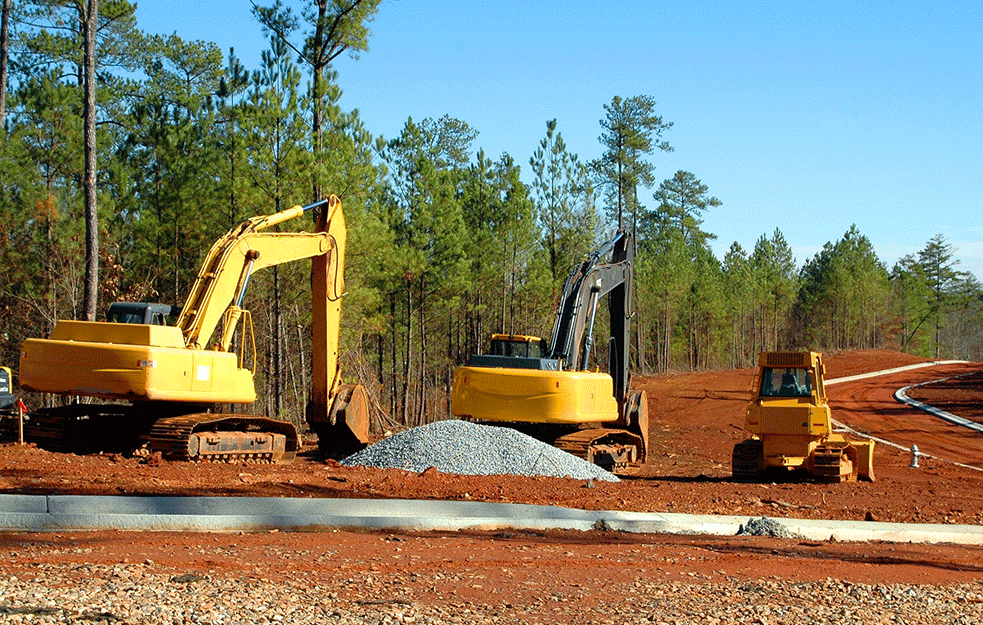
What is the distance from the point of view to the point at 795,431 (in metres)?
16.9

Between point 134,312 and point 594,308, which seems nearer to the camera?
point 134,312

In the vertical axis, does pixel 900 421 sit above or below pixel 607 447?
below

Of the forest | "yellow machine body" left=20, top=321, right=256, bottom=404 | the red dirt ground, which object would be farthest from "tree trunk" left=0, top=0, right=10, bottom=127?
the red dirt ground

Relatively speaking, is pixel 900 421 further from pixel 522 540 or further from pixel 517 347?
pixel 522 540

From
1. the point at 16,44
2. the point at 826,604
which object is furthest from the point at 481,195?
the point at 826,604

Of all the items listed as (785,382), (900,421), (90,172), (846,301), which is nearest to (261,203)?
(90,172)

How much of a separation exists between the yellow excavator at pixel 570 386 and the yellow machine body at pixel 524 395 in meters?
0.02

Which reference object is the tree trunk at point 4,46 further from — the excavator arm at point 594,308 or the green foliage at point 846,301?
the green foliage at point 846,301

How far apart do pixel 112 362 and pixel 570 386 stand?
24.5ft

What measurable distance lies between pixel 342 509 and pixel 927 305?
8862 cm

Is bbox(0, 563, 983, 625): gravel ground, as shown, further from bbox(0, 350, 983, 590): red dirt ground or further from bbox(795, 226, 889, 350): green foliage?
bbox(795, 226, 889, 350): green foliage

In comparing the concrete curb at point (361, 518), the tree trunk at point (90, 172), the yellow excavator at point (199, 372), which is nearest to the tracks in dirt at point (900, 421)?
the concrete curb at point (361, 518)

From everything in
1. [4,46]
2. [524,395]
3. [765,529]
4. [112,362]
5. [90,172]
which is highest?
[4,46]

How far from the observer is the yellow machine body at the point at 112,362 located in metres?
14.2
